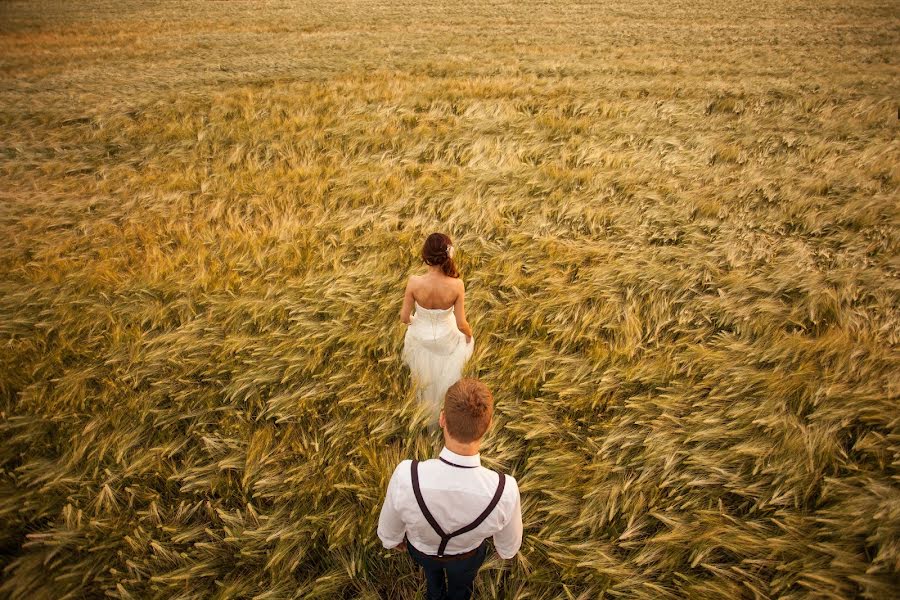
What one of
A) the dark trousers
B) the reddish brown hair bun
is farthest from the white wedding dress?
the dark trousers

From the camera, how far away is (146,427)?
296 centimetres

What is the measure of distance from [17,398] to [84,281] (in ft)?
4.79

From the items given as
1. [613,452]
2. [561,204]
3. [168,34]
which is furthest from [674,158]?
[168,34]

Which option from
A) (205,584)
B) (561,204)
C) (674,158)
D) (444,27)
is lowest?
(205,584)

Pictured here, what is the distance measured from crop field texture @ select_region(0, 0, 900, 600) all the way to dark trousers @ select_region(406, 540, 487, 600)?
235mm

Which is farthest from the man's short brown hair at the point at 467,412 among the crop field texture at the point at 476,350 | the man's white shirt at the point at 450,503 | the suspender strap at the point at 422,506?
the crop field texture at the point at 476,350

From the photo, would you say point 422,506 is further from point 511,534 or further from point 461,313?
point 461,313

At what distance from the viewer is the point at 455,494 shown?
5.98 feet

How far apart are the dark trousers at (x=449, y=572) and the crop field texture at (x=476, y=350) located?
23 centimetres

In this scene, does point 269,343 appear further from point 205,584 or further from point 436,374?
point 205,584

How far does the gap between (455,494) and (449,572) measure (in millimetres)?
563

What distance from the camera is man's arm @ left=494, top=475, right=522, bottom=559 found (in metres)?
1.94

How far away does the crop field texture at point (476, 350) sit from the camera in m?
2.37

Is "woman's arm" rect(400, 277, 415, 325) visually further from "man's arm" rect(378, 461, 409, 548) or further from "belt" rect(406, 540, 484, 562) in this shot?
"belt" rect(406, 540, 484, 562)
